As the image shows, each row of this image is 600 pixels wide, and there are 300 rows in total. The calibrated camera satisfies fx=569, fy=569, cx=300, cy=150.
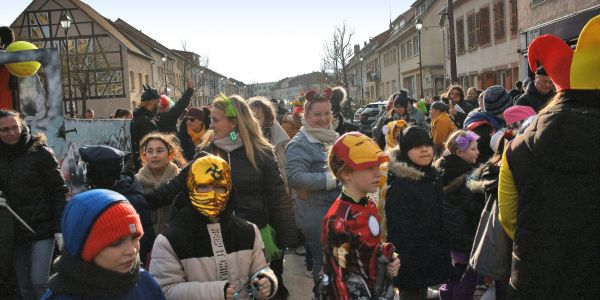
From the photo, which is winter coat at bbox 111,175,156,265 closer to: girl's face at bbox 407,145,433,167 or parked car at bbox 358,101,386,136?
girl's face at bbox 407,145,433,167

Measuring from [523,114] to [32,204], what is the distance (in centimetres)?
427

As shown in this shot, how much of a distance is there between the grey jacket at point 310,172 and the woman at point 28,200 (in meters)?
1.95

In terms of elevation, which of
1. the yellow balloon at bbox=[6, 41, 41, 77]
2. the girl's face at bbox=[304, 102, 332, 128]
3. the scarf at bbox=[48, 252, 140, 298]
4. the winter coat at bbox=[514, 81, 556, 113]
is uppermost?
the yellow balloon at bbox=[6, 41, 41, 77]

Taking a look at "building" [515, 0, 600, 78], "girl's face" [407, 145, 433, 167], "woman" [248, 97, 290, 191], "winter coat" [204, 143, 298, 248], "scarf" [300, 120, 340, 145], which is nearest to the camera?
"girl's face" [407, 145, 433, 167]

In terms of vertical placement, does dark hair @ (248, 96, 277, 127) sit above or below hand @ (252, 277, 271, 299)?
above

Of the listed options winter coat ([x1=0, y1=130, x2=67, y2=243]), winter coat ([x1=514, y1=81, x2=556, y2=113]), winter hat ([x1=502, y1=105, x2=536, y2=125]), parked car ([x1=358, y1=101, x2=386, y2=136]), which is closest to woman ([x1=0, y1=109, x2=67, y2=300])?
winter coat ([x1=0, y1=130, x2=67, y2=243])

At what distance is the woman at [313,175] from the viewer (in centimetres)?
459

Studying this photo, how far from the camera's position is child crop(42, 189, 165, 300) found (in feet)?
7.76

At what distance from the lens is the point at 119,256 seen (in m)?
2.46

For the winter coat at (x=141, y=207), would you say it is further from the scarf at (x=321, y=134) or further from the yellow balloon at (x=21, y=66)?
the yellow balloon at (x=21, y=66)

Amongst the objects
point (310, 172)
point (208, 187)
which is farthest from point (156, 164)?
point (208, 187)

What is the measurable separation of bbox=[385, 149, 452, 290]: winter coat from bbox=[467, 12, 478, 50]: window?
87.1ft

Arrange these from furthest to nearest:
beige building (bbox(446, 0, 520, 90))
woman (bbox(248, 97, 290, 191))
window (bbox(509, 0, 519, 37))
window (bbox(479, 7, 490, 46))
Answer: window (bbox(479, 7, 490, 46)) < beige building (bbox(446, 0, 520, 90)) < window (bbox(509, 0, 519, 37)) < woman (bbox(248, 97, 290, 191))

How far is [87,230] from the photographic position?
2.40 meters
